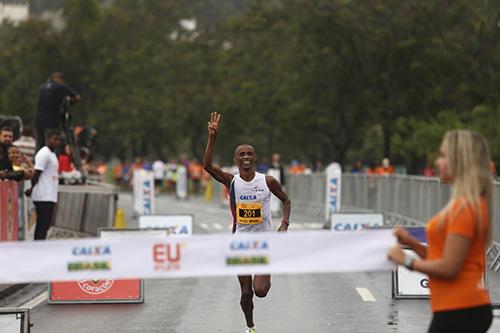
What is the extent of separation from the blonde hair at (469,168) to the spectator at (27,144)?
18694 millimetres

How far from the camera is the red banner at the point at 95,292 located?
14312 mm

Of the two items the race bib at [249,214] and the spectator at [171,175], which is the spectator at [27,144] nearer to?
the race bib at [249,214]

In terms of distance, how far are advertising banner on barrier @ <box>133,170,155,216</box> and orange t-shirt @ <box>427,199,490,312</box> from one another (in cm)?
2601

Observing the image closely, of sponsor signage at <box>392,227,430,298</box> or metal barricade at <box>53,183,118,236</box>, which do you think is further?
metal barricade at <box>53,183,118,236</box>

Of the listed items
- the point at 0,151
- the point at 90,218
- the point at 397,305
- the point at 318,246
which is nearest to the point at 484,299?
the point at 318,246

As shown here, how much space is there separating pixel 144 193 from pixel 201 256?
86.2ft

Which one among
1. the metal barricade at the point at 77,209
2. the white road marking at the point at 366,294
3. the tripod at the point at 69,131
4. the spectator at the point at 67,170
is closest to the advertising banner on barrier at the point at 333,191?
the tripod at the point at 69,131

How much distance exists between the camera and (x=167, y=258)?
7.22 meters

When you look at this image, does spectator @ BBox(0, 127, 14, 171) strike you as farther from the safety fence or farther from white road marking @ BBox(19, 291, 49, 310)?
the safety fence

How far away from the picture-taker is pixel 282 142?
273 ft

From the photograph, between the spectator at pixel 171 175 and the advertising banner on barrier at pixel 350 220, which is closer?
the advertising banner on barrier at pixel 350 220

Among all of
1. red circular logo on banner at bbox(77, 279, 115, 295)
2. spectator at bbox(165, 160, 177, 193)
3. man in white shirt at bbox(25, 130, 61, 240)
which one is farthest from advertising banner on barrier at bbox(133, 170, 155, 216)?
spectator at bbox(165, 160, 177, 193)

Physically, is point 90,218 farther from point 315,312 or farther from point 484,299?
point 484,299

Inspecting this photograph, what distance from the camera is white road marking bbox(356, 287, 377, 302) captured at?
1486cm
